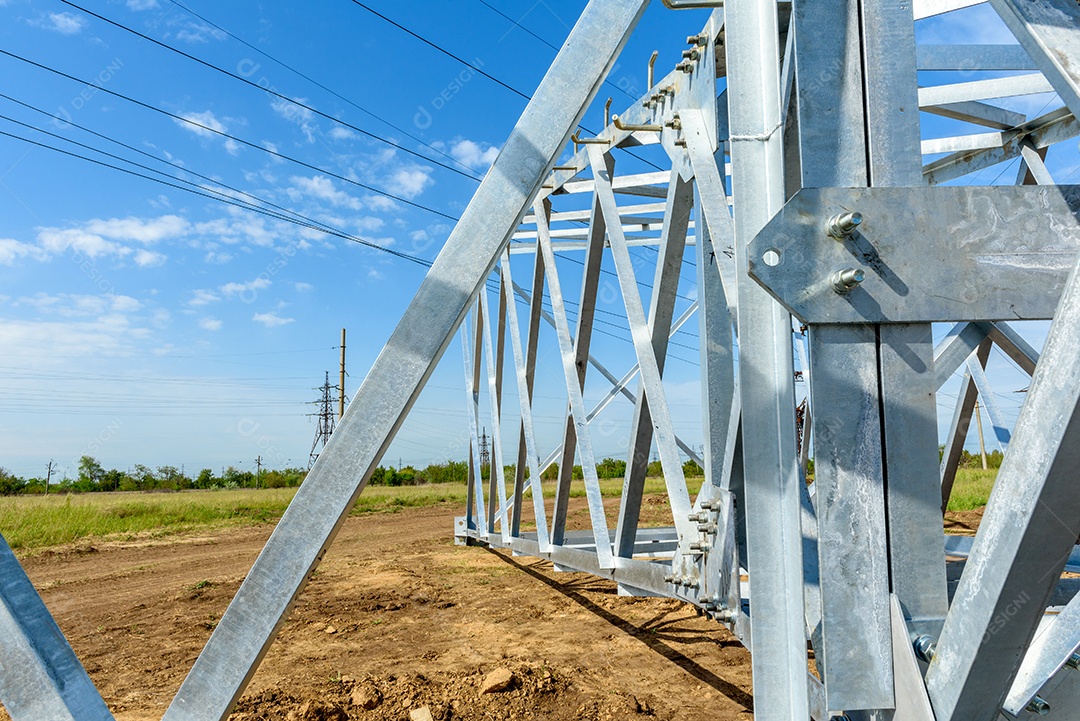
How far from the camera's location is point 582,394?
6133 millimetres

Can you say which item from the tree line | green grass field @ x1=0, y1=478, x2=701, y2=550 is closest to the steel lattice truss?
green grass field @ x1=0, y1=478, x2=701, y2=550

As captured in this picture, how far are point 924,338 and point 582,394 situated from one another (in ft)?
15.2

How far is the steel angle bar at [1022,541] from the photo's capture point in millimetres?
1100

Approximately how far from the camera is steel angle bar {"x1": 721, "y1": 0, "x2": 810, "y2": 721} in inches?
69.2

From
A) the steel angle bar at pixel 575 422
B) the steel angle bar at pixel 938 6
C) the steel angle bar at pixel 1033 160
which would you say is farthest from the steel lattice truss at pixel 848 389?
the steel angle bar at pixel 1033 160

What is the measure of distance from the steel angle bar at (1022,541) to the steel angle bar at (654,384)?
2.51 meters

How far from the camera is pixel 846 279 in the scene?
1409 mm

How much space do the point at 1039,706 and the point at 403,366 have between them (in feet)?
5.41

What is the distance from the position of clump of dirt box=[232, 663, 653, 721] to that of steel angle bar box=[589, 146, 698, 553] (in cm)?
153

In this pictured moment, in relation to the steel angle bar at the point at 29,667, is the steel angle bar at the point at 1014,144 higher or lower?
higher

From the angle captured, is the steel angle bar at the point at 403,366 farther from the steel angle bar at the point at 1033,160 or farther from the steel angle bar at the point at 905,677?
the steel angle bar at the point at 1033,160

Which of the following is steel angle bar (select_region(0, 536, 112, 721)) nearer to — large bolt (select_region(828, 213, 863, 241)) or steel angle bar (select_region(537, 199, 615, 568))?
large bolt (select_region(828, 213, 863, 241))

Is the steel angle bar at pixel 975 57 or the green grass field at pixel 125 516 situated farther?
the green grass field at pixel 125 516

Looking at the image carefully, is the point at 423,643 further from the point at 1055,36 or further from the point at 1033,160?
the point at 1033,160
